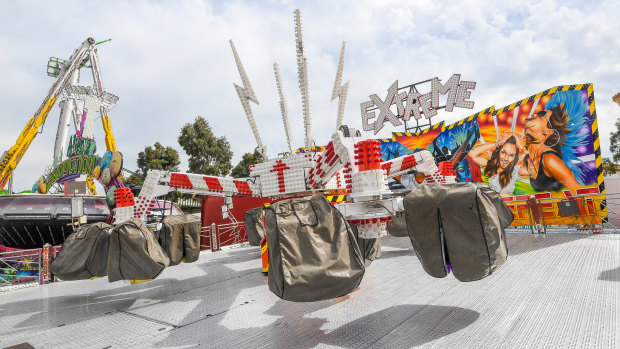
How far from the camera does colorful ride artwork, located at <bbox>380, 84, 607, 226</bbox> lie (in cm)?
891

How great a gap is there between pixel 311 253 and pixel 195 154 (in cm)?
Result: 2796

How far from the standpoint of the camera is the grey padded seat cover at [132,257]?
14.2 feet

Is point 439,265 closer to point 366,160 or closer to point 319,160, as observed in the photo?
point 366,160

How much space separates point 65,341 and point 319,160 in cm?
374

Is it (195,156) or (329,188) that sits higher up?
(195,156)

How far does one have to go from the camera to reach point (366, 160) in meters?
3.36

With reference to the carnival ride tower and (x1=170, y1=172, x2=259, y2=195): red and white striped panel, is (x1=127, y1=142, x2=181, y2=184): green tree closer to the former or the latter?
the carnival ride tower

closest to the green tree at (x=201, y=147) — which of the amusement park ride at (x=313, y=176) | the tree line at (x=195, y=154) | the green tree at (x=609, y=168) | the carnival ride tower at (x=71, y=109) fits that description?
the tree line at (x=195, y=154)

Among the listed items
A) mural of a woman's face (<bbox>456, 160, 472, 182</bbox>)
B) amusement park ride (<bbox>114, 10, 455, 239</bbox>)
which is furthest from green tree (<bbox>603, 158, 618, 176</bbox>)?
amusement park ride (<bbox>114, 10, 455, 239</bbox>)

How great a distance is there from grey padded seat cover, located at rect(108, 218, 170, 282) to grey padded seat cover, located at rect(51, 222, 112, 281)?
45 centimetres

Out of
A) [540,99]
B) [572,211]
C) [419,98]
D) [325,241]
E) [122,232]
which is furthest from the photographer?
[419,98]

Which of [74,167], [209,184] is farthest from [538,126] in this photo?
[74,167]

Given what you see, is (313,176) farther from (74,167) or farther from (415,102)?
(74,167)

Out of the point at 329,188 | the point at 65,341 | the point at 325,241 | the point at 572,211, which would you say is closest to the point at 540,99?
the point at 572,211
